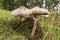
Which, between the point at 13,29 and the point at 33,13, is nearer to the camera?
the point at 33,13

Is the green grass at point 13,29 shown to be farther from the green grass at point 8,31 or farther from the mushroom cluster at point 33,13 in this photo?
the mushroom cluster at point 33,13

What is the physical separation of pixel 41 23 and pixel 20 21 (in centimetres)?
57

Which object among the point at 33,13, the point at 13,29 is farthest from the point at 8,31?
the point at 33,13

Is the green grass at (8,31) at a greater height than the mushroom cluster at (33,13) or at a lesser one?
lesser

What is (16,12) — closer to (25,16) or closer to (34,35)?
(25,16)

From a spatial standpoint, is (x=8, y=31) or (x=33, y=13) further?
(x=8, y=31)

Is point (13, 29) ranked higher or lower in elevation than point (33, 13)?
lower

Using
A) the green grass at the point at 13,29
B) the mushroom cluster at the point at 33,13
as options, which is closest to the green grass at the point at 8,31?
the green grass at the point at 13,29

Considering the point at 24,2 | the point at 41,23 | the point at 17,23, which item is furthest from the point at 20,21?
the point at 24,2

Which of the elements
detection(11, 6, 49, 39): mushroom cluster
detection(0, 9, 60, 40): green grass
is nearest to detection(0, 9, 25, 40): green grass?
detection(0, 9, 60, 40): green grass

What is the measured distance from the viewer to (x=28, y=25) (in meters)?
5.97

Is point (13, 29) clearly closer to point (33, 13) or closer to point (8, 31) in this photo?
point (8, 31)

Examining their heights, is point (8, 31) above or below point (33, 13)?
below

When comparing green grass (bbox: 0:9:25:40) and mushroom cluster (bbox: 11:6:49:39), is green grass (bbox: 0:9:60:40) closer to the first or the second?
green grass (bbox: 0:9:25:40)
